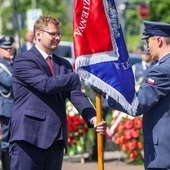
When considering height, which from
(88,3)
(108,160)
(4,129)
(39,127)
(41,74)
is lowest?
(108,160)

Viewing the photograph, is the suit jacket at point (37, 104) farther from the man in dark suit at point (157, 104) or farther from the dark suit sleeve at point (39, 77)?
the man in dark suit at point (157, 104)

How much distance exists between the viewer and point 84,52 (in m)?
6.30

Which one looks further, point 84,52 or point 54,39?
point 54,39

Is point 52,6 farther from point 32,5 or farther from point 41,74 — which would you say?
point 41,74

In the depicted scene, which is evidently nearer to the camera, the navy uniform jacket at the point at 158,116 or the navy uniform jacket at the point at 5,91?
the navy uniform jacket at the point at 158,116

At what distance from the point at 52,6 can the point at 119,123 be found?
49144 mm

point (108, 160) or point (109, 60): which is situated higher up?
point (109, 60)

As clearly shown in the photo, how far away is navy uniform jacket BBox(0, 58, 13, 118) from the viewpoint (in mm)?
10367

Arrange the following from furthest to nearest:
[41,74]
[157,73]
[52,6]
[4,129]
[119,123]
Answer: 1. [52,6]
2. [119,123]
3. [4,129]
4. [41,74]
5. [157,73]

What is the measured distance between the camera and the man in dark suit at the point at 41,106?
21.7ft

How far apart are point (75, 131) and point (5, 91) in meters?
2.45

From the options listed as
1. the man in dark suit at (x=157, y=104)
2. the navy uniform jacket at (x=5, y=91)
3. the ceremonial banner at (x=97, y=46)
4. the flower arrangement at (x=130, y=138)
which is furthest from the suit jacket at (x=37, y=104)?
the flower arrangement at (x=130, y=138)

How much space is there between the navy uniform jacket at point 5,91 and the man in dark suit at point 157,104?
435 cm

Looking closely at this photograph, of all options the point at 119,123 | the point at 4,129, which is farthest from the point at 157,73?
the point at 119,123
